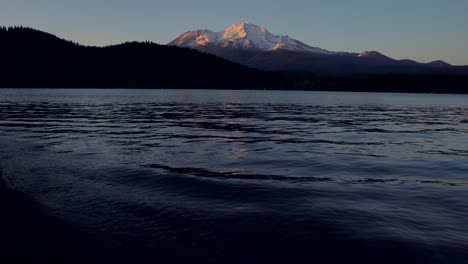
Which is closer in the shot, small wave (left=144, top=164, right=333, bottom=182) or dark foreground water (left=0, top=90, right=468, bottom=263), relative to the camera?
dark foreground water (left=0, top=90, right=468, bottom=263)

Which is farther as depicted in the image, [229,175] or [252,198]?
[229,175]

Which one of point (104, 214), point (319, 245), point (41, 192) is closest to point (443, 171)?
point (319, 245)

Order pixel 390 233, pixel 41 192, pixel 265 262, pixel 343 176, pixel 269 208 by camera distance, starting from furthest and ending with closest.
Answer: pixel 343 176 < pixel 41 192 < pixel 269 208 < pixel 390 233 < pixel 265 262

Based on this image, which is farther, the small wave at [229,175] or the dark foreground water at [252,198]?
the small wave at [229,175]

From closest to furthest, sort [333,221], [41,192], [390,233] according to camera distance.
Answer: [390,233] < [333,221] < [41,192]

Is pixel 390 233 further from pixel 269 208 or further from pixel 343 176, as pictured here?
pixel 343 176

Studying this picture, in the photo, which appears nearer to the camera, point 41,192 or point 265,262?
point 265,262

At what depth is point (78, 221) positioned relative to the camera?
398 inches

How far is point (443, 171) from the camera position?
61.7 ft

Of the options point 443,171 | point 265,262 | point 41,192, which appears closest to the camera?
point 265,262

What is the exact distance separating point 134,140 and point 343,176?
16.1m

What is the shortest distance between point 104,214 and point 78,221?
787 millimetres

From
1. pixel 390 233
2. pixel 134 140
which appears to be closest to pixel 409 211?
pixel 390 233

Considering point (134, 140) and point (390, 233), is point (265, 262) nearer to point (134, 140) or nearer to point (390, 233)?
point (390, 233)
